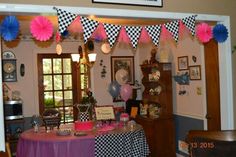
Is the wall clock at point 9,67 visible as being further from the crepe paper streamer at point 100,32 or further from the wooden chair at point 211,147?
the wooden chair at point 211,147

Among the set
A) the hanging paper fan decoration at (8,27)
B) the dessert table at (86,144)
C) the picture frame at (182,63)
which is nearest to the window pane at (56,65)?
the dessert table at (86,144)

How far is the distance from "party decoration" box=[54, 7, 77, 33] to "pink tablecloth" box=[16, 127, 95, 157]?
5.97 feet

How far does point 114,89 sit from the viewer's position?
662cm

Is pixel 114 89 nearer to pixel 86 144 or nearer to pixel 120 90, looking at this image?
pixel 120 90

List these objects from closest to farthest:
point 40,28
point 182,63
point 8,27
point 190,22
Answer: point 8,27 → point 40,28 → point 190,22 → point 182,63

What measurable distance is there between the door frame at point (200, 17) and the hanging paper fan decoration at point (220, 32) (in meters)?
0.09

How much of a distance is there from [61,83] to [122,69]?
144 centimetres

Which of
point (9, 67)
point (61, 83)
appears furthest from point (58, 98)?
point (9, 67)

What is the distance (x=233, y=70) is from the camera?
11.1 feet

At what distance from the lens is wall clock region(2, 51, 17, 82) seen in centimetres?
614

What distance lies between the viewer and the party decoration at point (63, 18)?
2410mm

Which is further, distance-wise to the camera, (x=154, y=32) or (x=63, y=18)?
(x=154, y=32)

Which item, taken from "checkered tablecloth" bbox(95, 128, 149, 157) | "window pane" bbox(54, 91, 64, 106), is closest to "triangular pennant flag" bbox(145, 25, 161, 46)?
"checkered tablecloth" bbox(95, 128, 149, 157)

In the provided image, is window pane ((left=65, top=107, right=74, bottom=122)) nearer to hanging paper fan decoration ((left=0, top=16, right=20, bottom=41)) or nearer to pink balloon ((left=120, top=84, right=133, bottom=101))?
pink balloon ((left=120, top=84, right=133, bottom=101))
